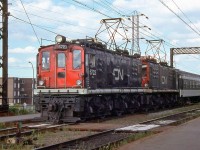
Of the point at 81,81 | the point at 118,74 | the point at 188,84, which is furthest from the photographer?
the point at 188,84

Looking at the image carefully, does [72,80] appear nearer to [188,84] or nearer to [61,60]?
[61,60]

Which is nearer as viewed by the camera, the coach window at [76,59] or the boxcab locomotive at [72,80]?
the boxcab locomotive at [72,80]

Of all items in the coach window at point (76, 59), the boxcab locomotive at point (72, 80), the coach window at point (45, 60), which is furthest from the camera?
the coach window at point (45, 60)

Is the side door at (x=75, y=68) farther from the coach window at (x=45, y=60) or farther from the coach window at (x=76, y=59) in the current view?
the coach window at (x=45, y=60)

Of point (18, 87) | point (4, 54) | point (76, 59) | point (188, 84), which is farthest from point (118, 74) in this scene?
point (18, 87)

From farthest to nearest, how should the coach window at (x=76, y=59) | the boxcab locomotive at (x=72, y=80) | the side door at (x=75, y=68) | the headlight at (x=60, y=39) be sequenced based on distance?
1. the headlight at (x=60, y=39)
2. the coach window at (x=76, y=59)
3. the side door at (x=75, y=68)
4. the boxcab locomotive at (x=72, y=80)

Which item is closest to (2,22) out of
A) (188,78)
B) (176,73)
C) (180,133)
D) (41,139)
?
(41,139)

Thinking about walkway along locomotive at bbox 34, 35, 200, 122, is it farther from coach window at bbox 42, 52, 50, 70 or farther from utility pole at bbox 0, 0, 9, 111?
utility pole at bbox 0, 0, 9, 111

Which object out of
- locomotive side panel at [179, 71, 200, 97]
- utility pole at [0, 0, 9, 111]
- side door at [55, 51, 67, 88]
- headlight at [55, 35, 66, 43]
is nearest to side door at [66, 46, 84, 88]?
side door at [55, 51, 67, 88]

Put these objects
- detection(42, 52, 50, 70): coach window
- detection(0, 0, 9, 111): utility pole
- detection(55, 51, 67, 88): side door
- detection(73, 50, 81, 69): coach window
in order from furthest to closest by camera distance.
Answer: detection(0, 0, 9, 111): utility pole, detection(42, 52, 50, 70): coach window, detection(55, 51, 67, 88): side door, detection(73, 50, 81, 69): coach window

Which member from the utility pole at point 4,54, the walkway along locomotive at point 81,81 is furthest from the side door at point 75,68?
the utility pole at point 4,54

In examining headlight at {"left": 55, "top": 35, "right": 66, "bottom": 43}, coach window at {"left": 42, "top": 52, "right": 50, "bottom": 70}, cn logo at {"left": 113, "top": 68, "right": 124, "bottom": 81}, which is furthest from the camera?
cn logo at {"left": 113, "top": 68, "right": 124, "bottom": 81}

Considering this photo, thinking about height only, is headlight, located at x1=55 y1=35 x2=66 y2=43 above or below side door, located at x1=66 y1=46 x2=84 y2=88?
above

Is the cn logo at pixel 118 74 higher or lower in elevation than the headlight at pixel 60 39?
lower
